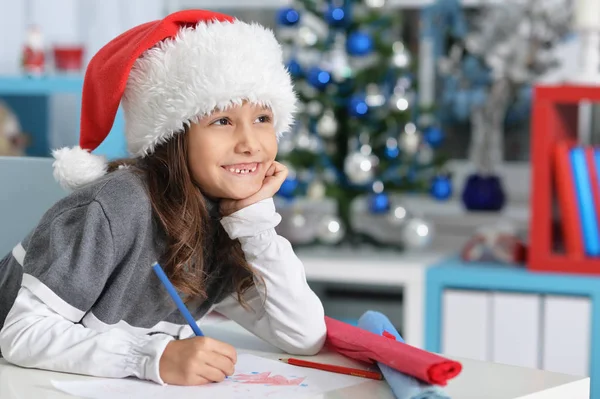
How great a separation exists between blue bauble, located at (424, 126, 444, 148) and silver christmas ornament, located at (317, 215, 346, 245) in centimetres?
35

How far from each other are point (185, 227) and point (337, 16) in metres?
1.48

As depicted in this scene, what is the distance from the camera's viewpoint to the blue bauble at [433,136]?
8.57ft

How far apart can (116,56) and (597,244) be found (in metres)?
1.50

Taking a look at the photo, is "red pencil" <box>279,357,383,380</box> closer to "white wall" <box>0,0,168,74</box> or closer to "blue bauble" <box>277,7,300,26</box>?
"blue bauble" <box>277,7,300,26</box>

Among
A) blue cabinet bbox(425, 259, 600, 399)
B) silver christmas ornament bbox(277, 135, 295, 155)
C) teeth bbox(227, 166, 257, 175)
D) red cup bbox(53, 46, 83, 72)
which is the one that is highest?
red cup bbox(53, 46, 83, 72)

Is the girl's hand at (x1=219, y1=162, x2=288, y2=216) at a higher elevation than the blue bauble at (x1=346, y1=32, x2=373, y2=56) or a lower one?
lower

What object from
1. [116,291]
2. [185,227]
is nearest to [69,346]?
[116,291]

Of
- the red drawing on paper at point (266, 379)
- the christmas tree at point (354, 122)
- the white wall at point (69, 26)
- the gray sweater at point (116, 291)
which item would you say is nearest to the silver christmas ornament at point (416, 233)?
the christmas tree at point (354, 122)

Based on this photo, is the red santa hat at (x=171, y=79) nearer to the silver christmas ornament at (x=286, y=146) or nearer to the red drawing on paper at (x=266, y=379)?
the red drawing on paper at (x=266, y=379)

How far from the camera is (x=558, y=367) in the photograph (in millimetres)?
2316

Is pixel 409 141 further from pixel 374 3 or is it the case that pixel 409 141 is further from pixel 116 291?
pixel 116 291

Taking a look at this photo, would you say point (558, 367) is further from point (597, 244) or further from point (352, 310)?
point (352, 310)

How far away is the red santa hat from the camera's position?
1.20 meters

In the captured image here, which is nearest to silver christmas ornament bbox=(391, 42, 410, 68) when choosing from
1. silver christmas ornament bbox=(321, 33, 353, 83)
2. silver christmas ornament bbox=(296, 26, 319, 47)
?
silver christmas ornament bbox=(321, 33, 353, 83)
